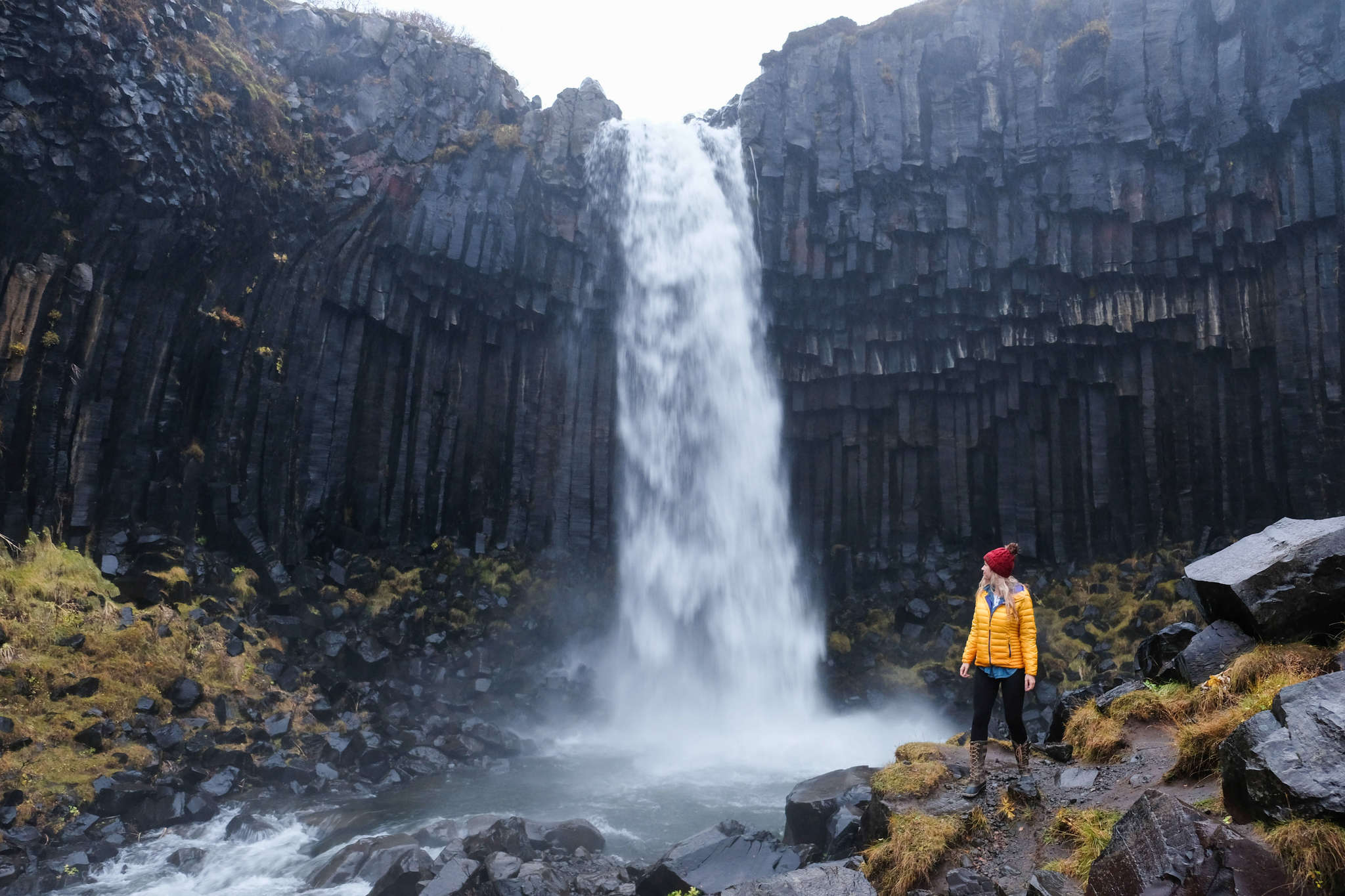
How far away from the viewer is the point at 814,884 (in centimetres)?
573

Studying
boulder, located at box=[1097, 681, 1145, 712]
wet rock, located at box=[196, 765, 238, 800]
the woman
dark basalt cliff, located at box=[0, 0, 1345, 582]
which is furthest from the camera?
dark basalt cliff, located at box=[0, 0, 1345, 582]

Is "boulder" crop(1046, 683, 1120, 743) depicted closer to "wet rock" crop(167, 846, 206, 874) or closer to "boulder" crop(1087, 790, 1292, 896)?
"boulder" crop(1087, 790, 1292, 896)

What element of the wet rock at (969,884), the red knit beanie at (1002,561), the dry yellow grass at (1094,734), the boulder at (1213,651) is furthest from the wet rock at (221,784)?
the boulder at (1213,651)

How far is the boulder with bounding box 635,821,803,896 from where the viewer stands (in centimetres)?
794

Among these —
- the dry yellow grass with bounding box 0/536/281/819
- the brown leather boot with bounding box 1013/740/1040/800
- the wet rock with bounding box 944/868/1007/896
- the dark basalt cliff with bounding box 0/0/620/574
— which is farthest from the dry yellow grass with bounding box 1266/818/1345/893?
the dark basalt cliff with bounding box 0/0/620/574

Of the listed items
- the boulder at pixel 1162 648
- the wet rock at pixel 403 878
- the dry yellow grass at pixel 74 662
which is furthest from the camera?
the dry yellow grass at pixel 74 662

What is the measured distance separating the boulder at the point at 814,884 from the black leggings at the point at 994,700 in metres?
1.91

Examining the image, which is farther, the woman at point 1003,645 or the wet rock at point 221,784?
the wet rock at point 221,784

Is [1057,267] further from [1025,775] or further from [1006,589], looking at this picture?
[1025,775]

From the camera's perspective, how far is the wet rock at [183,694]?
41.4 ft

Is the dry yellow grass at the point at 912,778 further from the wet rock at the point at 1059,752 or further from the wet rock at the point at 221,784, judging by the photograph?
the wet rock at the point at 221,784

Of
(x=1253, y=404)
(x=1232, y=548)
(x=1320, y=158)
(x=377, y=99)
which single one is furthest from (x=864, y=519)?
(x=377, y=99)

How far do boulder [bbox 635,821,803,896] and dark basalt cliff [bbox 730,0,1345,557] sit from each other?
1260 centimetres

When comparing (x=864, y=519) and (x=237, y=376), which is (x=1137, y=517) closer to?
(x=864, y=519)
